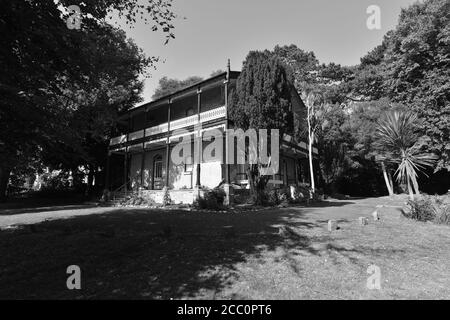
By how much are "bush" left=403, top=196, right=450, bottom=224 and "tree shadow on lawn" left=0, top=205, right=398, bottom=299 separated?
12.4 ft

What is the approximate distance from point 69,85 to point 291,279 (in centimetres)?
819

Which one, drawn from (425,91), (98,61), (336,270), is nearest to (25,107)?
(98,61)

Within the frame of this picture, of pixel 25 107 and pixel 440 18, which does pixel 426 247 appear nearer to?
pixel 25 107

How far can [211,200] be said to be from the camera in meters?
15.2

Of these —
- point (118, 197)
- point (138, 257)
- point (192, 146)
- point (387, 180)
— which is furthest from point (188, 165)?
point (387, 180)

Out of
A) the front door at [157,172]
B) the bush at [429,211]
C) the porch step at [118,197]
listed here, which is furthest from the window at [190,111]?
the bush at [429,211]

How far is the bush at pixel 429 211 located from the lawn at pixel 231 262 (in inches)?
35.1

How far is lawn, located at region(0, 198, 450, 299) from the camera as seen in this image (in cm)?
480

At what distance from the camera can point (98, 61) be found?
26.2 feet

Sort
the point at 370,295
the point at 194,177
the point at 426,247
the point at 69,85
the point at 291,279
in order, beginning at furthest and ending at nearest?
1. the point at 194,177
2. the point at 69,85
3. the point at 426,247
4. the point at 291,279
5. the point at 370,295

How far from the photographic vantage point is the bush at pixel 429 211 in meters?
9.87

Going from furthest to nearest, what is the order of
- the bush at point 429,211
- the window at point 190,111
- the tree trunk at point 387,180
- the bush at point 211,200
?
the tree trunk at point 387,180
the window at point 190,111
the bush at point 211,200
the bush at point 429,211

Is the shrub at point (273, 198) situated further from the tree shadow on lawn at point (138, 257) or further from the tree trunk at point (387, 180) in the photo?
the tree trunk at point (387, 180)

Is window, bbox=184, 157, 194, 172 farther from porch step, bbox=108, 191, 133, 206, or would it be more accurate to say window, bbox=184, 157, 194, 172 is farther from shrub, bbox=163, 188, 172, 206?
porch step, bbox=108, 191, 133, 206
